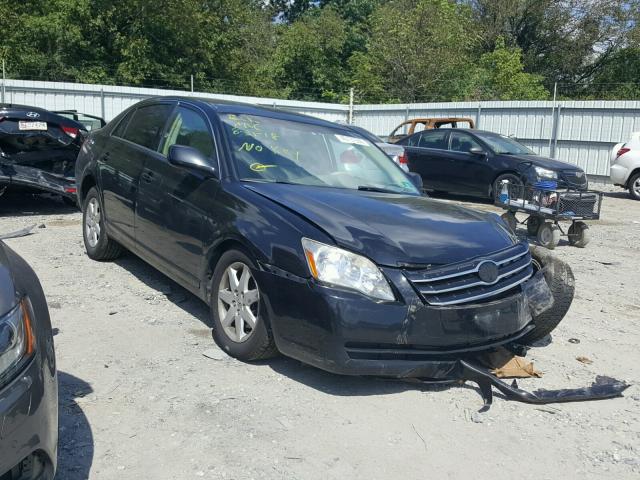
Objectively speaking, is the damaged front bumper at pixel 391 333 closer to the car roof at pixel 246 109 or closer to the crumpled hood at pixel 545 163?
the car roof at pixel 246 109

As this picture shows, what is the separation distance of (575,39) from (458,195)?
28756 mm

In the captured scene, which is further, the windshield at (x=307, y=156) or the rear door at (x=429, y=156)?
the rear door at (x=429, y=156)

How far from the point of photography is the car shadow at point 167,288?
512 cm

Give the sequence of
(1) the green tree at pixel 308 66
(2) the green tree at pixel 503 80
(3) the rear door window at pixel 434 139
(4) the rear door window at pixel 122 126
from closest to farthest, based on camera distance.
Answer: (4) the rear door window at pixel 122 126
(3) the rear door window at pixel 434 139
(2) the green tree at pixel 503 80
(1) the green tree at pixel 308 66

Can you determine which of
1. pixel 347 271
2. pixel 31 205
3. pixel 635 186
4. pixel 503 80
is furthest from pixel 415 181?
pixel 503 80

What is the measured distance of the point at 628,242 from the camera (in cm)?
952

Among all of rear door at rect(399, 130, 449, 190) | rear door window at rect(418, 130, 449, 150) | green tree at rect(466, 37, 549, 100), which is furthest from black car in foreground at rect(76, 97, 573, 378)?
green tree at rect(466, 37, 549, 100)

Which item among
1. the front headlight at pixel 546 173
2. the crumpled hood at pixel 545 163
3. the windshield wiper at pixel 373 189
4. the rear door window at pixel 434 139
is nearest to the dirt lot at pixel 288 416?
the windshield wiper at pixel 373 189

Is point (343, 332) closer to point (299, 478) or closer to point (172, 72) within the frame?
point (299, 478)

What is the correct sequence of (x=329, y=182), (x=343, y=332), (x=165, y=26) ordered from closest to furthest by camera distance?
(x=343, y=332), (x=329, y=182), (x=165, y=26)

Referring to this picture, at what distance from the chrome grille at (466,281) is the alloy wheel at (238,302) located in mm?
976

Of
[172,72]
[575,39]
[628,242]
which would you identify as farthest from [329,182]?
[575,39]

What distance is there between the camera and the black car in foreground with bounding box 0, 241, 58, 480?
212cm

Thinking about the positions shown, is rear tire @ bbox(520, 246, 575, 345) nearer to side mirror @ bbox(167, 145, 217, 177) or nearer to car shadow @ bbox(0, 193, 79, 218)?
side mirror @ bbox(167, 145, 217, 177)
